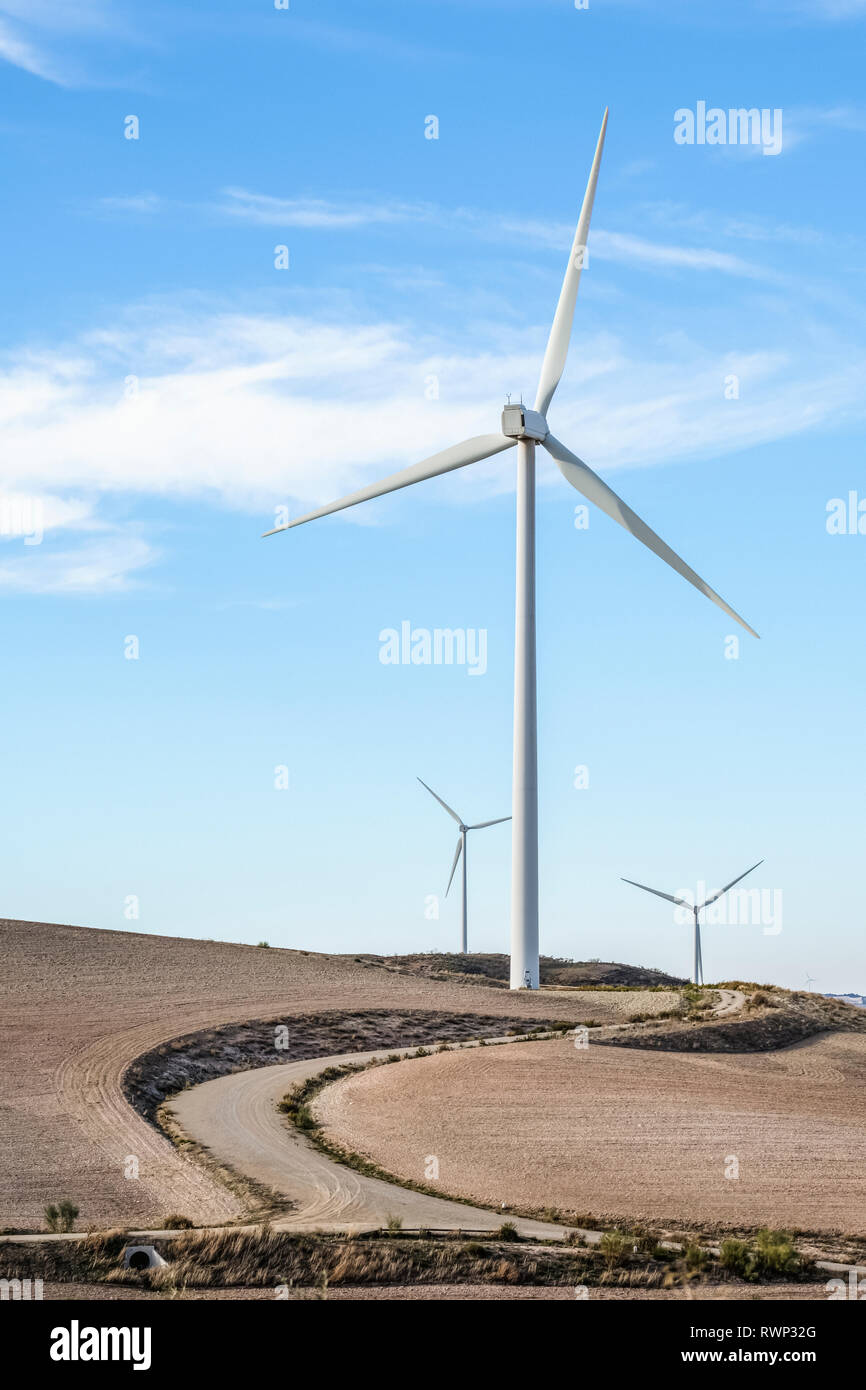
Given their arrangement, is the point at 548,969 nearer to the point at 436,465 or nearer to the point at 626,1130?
the point at 436,465

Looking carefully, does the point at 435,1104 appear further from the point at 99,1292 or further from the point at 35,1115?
the point at 99,1292

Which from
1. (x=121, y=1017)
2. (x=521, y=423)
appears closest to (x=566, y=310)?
(x=521, y=423)

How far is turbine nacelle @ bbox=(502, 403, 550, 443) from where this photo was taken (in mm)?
65375

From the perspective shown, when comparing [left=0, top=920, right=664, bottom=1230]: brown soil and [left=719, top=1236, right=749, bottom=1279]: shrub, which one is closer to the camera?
[left=719, top=1236, right=749, bottom=1279]: shrub

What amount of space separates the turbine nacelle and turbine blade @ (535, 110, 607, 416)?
1.89 m

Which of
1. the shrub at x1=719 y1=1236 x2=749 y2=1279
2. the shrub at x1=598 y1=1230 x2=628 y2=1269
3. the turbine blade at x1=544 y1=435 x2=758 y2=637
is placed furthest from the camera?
the turbine blade at x1=544 y1=435 x2=758 y2=637

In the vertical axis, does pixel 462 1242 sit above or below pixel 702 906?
below

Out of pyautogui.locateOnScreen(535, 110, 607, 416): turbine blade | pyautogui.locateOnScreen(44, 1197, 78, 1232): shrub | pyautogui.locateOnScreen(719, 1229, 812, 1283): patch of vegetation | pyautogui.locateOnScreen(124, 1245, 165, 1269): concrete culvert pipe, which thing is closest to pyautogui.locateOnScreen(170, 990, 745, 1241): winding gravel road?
pyautogui.locateOnScreen(124, 1245, 165, 1269): concrete culvert pipe

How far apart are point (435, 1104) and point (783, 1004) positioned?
2348 cm

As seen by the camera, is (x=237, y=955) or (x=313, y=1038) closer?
(x=313, y=1038)

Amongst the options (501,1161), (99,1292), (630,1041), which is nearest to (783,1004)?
(630,1041)

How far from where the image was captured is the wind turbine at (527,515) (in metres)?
64.6

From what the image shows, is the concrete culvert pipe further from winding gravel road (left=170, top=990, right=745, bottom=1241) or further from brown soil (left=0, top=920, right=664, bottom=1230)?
brown soil (left=0, top=920, right=664, bottom=1230)

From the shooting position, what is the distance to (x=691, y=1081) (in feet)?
128
